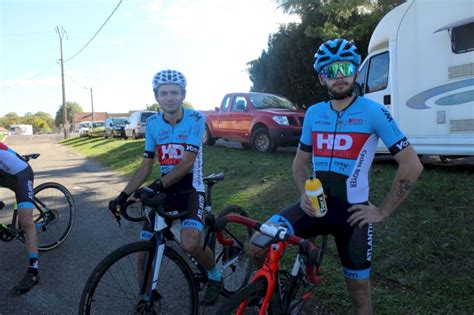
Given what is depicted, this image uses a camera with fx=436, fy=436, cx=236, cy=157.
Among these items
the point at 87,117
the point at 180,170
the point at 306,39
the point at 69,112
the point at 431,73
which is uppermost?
the point at 69,112

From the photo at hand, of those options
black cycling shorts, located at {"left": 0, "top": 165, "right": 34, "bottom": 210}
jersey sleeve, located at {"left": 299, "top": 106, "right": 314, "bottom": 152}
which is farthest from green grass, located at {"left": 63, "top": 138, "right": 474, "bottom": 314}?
black cycling shorts, located at {"left": 0, "top": 165, "right": 34, "bottom": 210}

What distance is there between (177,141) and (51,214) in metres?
2.80

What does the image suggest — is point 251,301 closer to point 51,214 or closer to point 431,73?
point 51,214

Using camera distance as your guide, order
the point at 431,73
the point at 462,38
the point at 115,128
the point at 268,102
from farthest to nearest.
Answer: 1. the point at 115,128
2. the point at 268,102
3. the point at 431,73
4. the point at 462,38

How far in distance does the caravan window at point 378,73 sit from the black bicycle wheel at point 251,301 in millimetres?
7601

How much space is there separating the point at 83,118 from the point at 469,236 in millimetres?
121860

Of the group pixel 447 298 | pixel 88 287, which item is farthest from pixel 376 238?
pixel 88 287

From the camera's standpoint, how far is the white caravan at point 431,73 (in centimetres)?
761

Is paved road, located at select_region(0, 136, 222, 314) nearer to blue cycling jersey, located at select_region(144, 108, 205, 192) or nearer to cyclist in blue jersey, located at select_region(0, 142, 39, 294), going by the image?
cyclist in blue jersey, located at select_region(0, 142, 39, 294)

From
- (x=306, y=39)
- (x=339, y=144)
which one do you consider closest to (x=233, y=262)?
(x=339, y=144)

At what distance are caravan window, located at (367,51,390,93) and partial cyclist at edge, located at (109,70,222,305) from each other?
6.61 meters

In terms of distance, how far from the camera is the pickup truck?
461 inches

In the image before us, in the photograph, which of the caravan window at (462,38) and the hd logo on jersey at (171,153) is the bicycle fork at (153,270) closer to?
the hd logo on jersey at (171,153)

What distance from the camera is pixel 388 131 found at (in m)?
2.63
